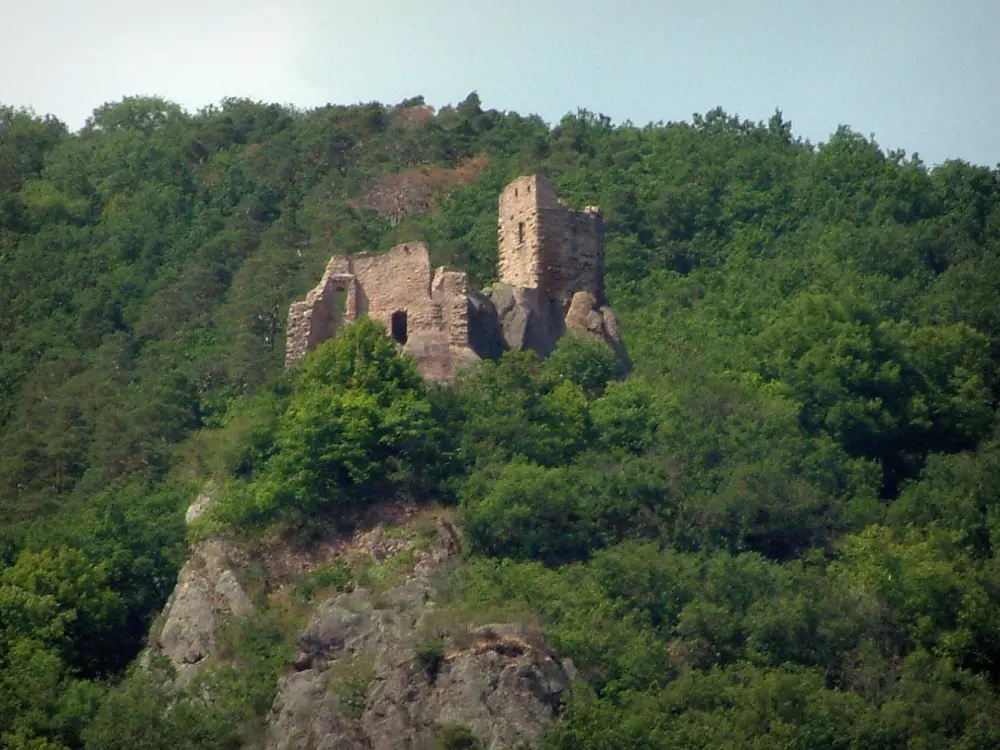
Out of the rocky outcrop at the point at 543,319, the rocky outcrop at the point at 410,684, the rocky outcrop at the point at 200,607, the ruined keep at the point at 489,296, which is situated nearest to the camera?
the rocky outcrop at the point at 410,684

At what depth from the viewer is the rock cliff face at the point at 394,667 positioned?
35312 millimetres

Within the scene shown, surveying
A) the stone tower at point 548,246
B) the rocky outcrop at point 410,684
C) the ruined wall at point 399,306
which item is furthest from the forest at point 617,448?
the stone tower at point 548,246

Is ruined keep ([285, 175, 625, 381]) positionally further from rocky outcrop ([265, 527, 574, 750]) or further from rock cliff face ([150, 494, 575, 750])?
rocky outcrop ([265, 527, 574, 750])

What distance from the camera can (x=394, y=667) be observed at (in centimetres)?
3622

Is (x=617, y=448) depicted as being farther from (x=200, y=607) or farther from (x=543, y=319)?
(x=200, y=607)

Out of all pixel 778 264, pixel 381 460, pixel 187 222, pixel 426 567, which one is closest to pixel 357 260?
pixel 381 460

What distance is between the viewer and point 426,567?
3922 centimetres

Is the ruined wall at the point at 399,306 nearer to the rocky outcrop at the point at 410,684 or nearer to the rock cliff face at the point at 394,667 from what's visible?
the rock cliff face at the point at 394,667

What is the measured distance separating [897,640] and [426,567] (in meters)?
7.99

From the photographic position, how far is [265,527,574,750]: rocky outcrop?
35.2m

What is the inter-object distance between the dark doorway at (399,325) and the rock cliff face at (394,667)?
638cm

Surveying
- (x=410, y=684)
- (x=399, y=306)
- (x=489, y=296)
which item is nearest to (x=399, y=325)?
(x=399, y=306)

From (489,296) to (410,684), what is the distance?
471 inches

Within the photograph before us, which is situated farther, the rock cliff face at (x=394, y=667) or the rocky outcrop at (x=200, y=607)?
the rocky outcrop at (x=200, y=607)
